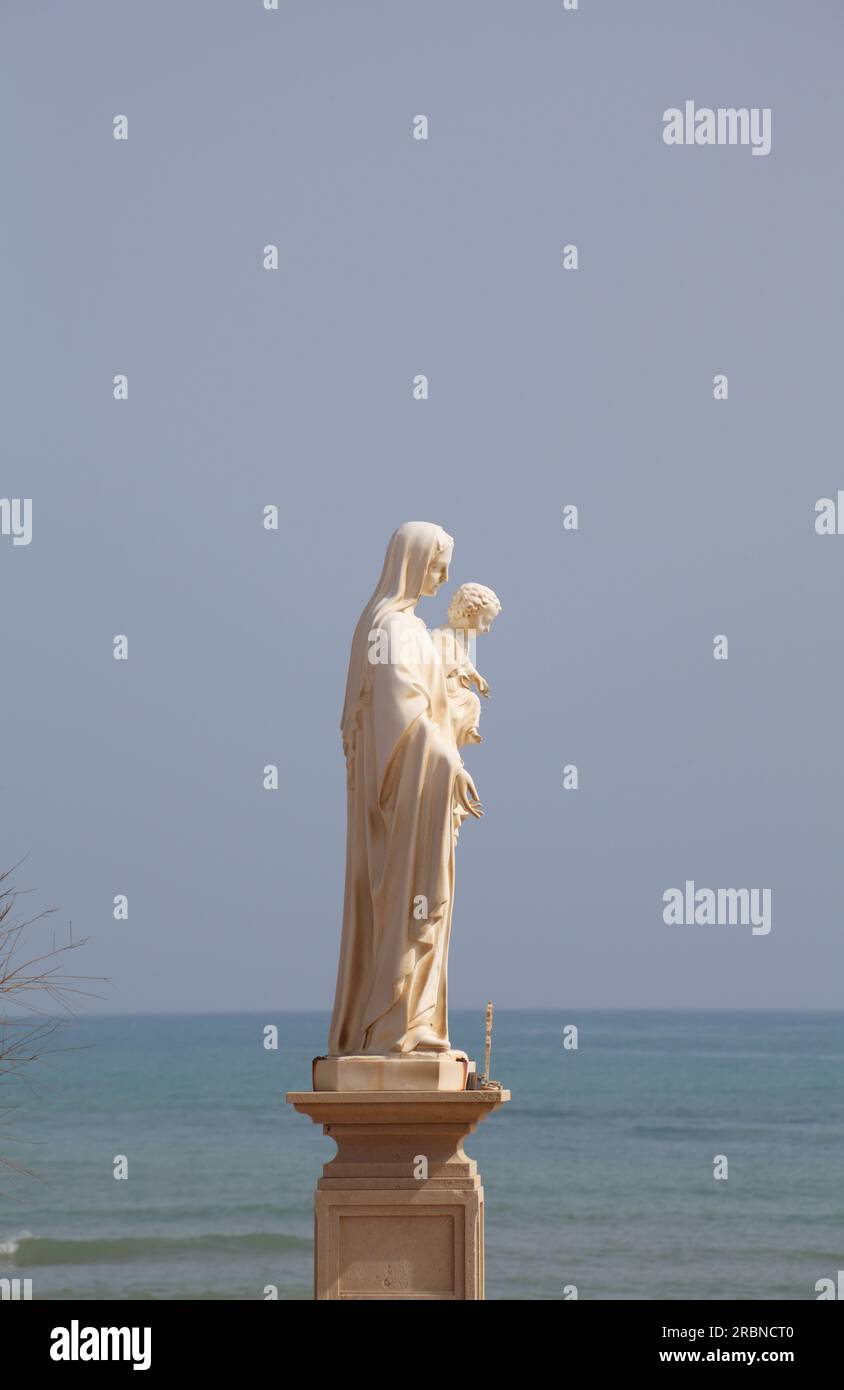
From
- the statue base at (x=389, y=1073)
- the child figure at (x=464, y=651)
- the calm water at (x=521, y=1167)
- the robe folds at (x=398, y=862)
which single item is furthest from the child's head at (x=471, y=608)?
the calm water at (x=521, y=1167)

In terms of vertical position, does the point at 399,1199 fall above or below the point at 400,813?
below

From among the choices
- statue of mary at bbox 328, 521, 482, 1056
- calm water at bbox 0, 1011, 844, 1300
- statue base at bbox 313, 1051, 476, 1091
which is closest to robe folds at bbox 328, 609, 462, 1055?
statue of mary at bbox 328, 521, 482, 1056

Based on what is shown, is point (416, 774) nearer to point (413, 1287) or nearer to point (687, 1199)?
point (413, 1287)

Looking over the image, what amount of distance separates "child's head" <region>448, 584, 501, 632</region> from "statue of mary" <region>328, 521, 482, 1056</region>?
30 centimetres

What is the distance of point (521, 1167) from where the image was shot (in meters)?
40.0

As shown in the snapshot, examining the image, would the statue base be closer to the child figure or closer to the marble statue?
the marble statue

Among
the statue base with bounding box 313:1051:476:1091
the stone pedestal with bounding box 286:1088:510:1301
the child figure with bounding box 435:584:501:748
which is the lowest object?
the stone pedestal with bounding box 286:1088:510:1301

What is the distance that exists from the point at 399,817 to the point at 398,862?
0.75 feet

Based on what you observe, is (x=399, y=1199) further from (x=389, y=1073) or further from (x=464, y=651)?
(x=464, y=651)

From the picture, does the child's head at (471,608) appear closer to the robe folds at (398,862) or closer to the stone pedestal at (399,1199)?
the robe folds at (398,862)

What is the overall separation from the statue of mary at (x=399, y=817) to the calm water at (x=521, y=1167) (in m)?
15.0

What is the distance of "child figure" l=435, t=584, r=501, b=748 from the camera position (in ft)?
38.8

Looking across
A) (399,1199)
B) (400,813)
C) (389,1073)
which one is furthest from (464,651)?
(399,1199)

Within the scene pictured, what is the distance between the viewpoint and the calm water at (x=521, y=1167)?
31.8 metres
